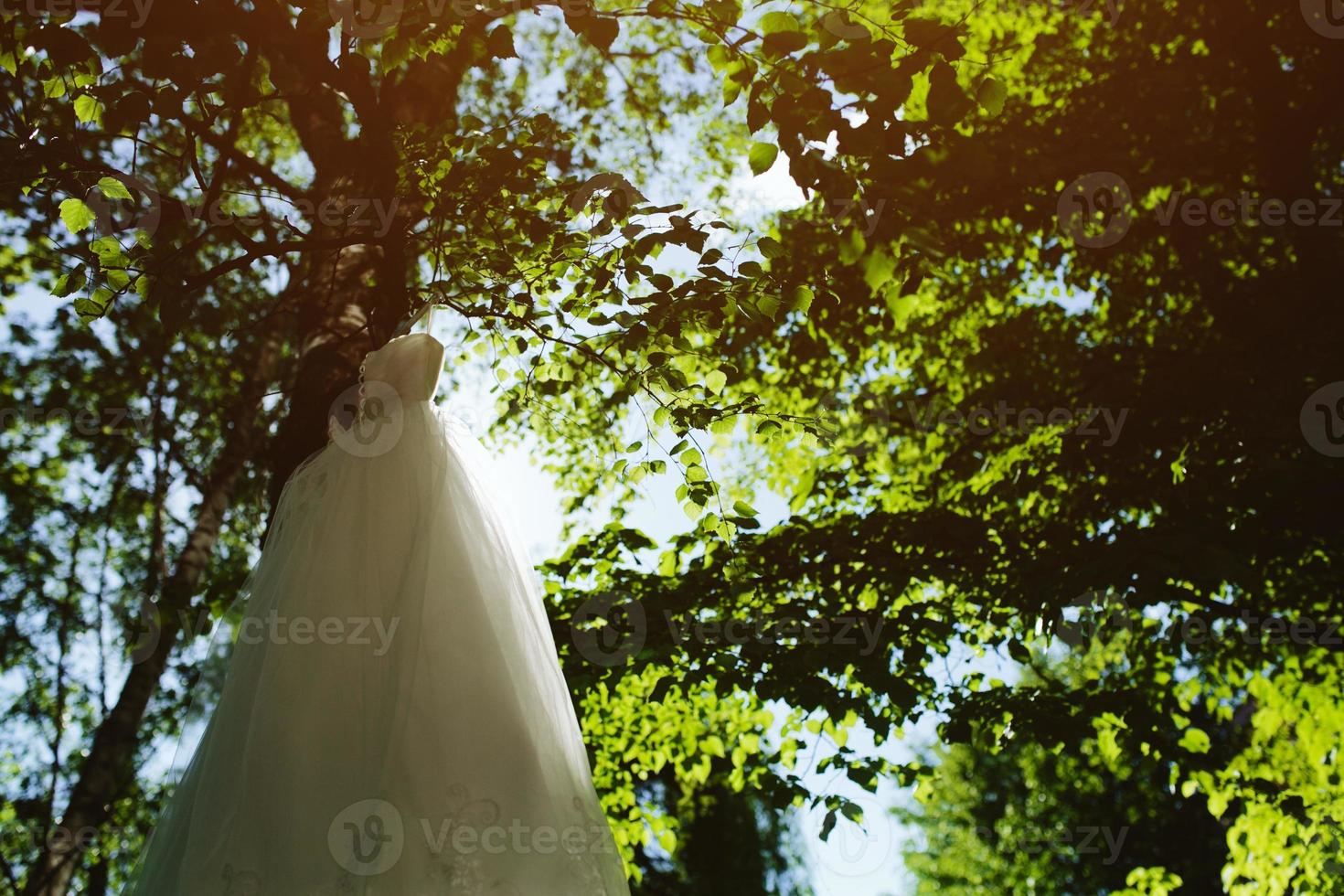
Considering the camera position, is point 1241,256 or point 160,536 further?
point 160,536

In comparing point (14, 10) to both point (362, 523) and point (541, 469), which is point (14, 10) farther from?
point (541, 469)

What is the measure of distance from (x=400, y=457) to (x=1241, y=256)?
7000 millimetres

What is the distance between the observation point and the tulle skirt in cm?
209

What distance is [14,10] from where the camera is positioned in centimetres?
322

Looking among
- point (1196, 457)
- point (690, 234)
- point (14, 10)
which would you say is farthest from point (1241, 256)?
point (14, 10)
